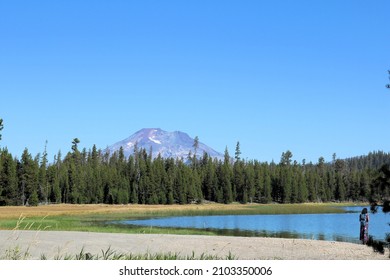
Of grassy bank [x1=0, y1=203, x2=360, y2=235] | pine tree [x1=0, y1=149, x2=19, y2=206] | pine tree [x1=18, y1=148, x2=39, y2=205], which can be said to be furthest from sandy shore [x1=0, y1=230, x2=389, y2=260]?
pine tree [x1=18, y1=148, x2=39, y2=205]

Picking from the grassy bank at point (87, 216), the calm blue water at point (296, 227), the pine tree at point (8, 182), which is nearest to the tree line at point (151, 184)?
the pine tree at point (8, 182)

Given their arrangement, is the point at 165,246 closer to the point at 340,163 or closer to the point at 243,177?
the point at 243,177

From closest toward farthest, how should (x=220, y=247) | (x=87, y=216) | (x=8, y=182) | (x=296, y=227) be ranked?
(x=220, y=247) < (x=296, y=227) < (x=87, y=216) < (x=8, y=182)

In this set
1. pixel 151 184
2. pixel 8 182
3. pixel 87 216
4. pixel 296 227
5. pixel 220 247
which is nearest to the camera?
pixel 220 247

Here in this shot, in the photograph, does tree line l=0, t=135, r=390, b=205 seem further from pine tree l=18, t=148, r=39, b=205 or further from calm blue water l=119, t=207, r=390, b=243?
calm blue water l=119, t=207, r=390, b=243

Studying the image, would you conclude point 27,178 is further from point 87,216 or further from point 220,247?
point 220,247

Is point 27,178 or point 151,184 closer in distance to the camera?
point 27,178

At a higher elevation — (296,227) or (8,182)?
(8,182)

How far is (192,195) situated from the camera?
124938mm

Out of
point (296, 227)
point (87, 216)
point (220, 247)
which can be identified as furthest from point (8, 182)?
point (220, 247)

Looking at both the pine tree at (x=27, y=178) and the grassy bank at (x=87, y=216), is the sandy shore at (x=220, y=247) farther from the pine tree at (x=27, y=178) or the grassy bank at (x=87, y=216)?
the pine tree at (x=27, y=178)

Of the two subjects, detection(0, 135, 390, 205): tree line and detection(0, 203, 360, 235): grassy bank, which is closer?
detection(0, 203, 360, 235): grassy bank
